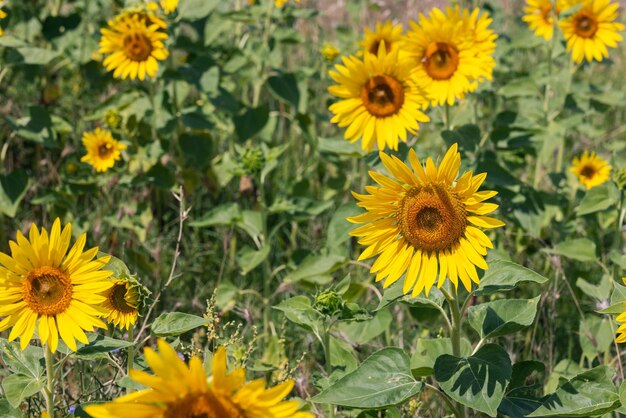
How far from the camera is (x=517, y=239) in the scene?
12.1 ft

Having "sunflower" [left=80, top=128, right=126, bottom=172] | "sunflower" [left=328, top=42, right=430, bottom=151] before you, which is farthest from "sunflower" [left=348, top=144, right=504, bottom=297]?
"sunflower" [left=80, top=128, right=126, bottom=172]

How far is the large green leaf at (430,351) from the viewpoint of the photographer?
7.72 ft

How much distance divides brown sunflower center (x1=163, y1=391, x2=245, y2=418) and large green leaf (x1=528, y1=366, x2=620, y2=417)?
3.22 ft

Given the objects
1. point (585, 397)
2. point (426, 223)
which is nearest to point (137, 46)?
point (426, 223)

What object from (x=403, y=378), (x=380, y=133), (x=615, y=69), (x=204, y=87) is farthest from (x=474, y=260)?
(x=615, y=69)

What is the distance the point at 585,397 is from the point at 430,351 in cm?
42

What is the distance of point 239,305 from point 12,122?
129 centimetres

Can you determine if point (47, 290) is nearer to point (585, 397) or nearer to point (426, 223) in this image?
point (426, 223)

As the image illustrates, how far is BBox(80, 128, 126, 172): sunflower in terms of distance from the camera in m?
3.77

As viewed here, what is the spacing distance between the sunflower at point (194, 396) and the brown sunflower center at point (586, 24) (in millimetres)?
2767

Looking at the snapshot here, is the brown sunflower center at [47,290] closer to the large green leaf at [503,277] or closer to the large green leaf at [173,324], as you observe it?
the large green leaf at [173,324]

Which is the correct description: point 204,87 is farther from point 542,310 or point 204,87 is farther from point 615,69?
point 615,69

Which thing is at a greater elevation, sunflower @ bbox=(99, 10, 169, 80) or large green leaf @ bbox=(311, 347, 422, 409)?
sunflower @ bbox=(99, 10, 169, 80)

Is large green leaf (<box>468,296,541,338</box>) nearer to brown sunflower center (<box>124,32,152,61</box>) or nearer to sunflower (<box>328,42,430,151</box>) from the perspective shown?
sunflower (<box>328,42,430,151</box>)
